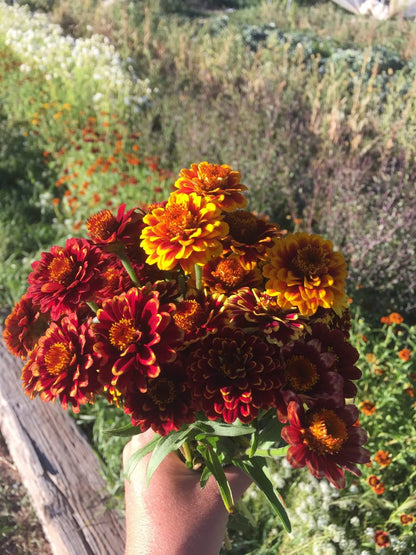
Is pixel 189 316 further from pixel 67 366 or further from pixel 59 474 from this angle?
pixel 59 474

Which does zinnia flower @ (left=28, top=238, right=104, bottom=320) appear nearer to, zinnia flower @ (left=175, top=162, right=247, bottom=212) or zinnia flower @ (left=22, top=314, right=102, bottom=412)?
zinnia flower @ (left=22, top=314, right=102, bottom=412)

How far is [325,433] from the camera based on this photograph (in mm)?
602

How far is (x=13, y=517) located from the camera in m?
1.96

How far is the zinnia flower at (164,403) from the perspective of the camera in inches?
27.0

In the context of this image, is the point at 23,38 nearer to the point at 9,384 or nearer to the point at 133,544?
the point at 9,384

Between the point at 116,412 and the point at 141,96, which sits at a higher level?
the point at 141,96

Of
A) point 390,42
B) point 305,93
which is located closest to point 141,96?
point 305,93

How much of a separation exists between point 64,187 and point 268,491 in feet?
10.7

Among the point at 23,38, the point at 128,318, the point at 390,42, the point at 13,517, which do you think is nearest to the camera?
the point at 128,318

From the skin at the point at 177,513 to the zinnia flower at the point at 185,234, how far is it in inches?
20.3

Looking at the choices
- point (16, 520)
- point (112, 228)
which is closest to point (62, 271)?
point (112, 228)

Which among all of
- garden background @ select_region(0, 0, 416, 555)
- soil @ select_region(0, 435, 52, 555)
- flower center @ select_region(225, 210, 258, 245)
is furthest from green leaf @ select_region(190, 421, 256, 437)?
soil @ select_region(0, 435, 52, 555)

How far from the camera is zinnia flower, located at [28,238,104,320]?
694 millimetres

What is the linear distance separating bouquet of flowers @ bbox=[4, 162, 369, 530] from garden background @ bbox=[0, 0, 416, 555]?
2.39ft
